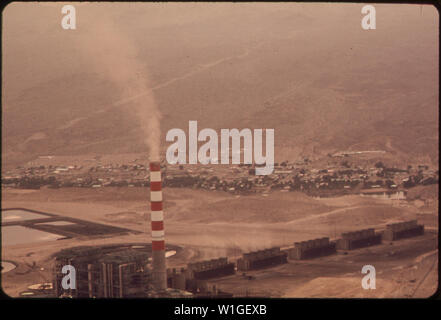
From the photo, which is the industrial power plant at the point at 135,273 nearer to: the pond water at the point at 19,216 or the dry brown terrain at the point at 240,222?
the dry brown terrain at the point at 240,222

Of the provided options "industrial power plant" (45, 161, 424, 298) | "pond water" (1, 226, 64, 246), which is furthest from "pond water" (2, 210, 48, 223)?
"industrial power plant" (45, 161, 424, 298)

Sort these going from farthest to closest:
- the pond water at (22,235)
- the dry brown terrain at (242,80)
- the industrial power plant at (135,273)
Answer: the dry brown terrain at (242,80), the pond water at (22,235), the industrial power plant at (135,273)

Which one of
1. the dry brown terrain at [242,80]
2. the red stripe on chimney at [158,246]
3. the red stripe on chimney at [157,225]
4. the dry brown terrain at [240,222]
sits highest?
the dry brown terrain at [242,80]

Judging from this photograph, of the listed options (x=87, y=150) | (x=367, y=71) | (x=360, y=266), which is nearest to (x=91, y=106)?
(x=87, y=150)

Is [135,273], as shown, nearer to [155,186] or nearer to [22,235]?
[155,186]

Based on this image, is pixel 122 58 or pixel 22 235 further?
pixel 122 58

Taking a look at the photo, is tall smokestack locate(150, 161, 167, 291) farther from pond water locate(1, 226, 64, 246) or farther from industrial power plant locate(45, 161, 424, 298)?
pond water locate(1, 226, 64, 246)

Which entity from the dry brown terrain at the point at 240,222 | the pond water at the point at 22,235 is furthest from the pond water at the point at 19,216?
the pond water at the point at 22,235

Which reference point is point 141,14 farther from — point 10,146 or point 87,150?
point 10,146

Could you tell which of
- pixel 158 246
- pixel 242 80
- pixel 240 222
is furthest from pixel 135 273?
pixel 242 80
